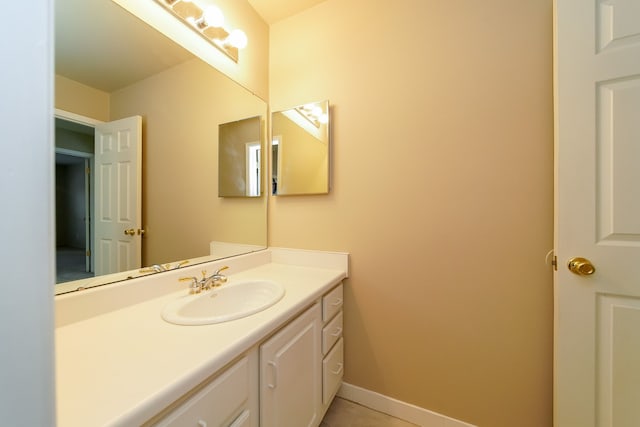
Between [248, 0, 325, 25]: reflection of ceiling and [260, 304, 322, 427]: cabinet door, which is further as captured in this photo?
[248, 0, 325, 25]: reflection of ceiling

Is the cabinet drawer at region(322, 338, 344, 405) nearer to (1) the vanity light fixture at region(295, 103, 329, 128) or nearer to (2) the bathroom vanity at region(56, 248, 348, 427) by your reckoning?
(2) the bathroom vanity at region(56, 248, 348, 427)

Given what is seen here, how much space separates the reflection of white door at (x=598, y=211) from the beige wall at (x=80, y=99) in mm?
1760

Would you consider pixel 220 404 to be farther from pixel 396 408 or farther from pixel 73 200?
pixel 396 408

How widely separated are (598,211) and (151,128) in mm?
1831

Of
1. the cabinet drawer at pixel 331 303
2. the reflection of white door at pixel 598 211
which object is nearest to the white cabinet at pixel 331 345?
the cabinet drawer at pixel 331 303

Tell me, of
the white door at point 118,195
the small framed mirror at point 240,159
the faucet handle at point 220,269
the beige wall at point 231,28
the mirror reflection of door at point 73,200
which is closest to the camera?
the mirror reflection of door at point 73,200

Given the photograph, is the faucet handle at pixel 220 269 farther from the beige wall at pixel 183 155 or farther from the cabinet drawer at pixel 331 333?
the cabinet drawer at pixel 331 333

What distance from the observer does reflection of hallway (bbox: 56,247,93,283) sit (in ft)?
2.60

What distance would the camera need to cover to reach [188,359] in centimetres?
59

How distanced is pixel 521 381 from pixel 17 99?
1780mm

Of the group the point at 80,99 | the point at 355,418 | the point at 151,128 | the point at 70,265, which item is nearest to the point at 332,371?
the point at 355,418

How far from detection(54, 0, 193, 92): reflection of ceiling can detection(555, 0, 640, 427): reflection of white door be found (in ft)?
5.56

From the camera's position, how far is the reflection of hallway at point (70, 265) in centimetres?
79

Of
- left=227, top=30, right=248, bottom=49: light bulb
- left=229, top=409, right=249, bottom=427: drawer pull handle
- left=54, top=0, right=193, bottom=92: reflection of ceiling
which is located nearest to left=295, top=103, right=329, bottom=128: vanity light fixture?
left=227, top=30, right=248, bottom=49: light bulb
